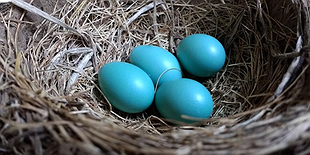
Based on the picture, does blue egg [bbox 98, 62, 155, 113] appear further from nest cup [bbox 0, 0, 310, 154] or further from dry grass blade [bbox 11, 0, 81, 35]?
dry grass blade [bbox 11, 0, 81, 35]

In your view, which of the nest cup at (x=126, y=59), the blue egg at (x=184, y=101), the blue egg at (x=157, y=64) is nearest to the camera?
the nest cup at (x=126, y=59)

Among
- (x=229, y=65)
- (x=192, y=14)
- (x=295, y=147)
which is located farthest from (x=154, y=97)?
(x=295, y=147)

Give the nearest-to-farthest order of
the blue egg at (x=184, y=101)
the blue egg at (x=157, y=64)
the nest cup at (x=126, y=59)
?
the nest cup at (x=126, y=59), the blue egg at (x=184, y=101), the blue egg at (x=157, y=64)

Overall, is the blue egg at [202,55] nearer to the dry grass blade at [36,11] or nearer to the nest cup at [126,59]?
the nest cup at [126,59]

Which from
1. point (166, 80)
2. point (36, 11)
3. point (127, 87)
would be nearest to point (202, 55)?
point (166, 80)

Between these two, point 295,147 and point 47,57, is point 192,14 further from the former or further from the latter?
point 295,147

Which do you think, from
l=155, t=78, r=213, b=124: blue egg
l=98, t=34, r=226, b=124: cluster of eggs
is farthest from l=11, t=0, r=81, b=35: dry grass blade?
l=155, t=78, r=213, b=124: blue egg

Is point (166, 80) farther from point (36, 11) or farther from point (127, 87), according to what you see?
point (36, 11)

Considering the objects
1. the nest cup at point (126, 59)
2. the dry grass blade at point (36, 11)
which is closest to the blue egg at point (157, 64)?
the nest cup at point (126, 59)
